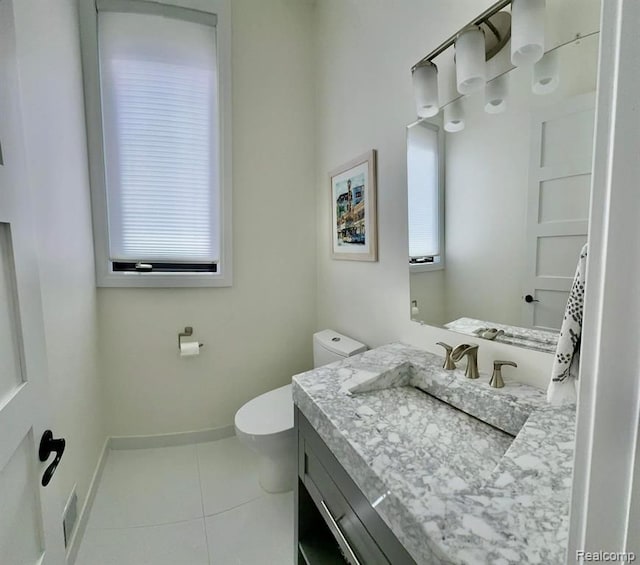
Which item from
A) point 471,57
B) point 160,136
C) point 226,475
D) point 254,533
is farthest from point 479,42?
point 226,475

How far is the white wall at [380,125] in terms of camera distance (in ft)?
3.95

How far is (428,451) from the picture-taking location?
76 cm

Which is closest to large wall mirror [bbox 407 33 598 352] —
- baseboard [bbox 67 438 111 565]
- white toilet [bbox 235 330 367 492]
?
white toilet [bbox 235 330 367 492]

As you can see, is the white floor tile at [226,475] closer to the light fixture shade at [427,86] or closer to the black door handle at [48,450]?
the black door handle at [48,450]

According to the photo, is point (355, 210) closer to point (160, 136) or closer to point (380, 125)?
point (380, 125)

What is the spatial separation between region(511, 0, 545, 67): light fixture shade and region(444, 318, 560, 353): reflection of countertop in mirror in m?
0.82

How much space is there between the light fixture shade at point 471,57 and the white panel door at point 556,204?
0.78 ft

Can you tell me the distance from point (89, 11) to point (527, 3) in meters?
2.16

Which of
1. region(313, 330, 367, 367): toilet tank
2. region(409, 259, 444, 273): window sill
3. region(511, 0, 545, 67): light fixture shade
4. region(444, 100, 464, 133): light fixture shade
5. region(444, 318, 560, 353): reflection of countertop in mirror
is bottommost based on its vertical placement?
region(313, 330, 367, 367): toilet tank

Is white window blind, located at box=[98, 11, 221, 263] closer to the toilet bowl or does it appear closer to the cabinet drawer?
the toilet bowl

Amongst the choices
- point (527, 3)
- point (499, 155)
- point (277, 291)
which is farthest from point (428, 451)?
point (277, 291)

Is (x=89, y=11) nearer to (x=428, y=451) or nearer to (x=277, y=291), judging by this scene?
(x=277, y=291)

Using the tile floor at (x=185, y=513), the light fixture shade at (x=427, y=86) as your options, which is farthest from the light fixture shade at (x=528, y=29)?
the tile floor at (x=185, y=513)

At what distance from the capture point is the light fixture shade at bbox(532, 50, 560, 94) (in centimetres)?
87
